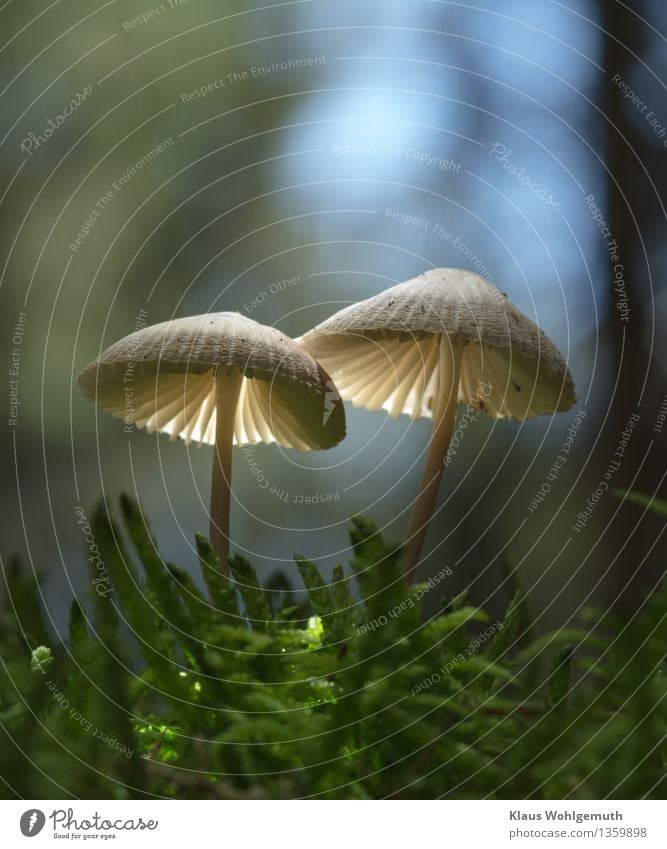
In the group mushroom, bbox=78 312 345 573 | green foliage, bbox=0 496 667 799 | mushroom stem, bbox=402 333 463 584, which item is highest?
mushroom, bbox=78 312 345 573

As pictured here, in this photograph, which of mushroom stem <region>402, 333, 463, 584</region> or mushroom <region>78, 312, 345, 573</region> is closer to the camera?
mushroom <region>78, 312, 345, 573</region>

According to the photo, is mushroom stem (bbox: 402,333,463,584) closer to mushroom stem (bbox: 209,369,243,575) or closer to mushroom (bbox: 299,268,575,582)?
mushroom (bbox: 299,268,575,582)

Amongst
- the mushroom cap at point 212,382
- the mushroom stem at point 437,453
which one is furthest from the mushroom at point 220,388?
the mushroom stem at point 437,453

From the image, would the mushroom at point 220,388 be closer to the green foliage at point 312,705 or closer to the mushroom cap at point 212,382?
the mushroom cap at point 212,382

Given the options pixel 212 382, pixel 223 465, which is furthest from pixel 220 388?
pixel 212 382

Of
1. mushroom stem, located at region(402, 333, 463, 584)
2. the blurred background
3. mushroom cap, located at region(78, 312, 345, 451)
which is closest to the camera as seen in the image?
mushroom cap, located at region(78, 312, 345, 451)

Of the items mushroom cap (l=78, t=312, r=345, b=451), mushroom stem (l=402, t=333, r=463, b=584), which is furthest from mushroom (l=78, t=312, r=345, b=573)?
mushroom stem (l=402, t=333, r=463, b=584)
